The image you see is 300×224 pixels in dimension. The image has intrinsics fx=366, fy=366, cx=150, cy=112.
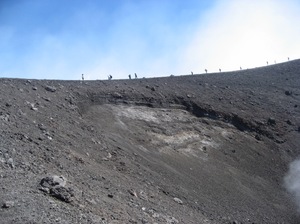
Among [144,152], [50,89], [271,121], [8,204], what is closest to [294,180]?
[271,121]

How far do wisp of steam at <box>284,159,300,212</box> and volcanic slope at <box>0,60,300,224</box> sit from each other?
466mm

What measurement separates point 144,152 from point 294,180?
446 inches

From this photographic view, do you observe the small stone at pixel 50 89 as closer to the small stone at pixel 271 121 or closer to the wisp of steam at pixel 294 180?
the wisp of steam at pixel 294 180

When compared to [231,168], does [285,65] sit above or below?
above

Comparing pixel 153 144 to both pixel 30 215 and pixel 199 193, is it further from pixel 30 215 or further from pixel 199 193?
pixel 30 215

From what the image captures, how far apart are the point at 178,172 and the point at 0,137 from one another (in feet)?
30.1

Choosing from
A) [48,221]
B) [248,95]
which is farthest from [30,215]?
[248,95]

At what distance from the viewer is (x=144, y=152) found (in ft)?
66.0

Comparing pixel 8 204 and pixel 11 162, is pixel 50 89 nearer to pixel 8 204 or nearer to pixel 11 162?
pixel 11 162

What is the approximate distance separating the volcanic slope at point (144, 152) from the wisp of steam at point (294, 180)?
1.53 feet

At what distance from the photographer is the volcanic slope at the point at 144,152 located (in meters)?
11.7

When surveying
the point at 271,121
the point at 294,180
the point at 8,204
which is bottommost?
the point at 294,180

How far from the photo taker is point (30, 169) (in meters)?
12.4

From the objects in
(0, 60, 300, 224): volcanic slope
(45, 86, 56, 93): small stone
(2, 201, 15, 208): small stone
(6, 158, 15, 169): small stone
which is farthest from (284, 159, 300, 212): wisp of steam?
(2, 201, 15, 208): small stone
